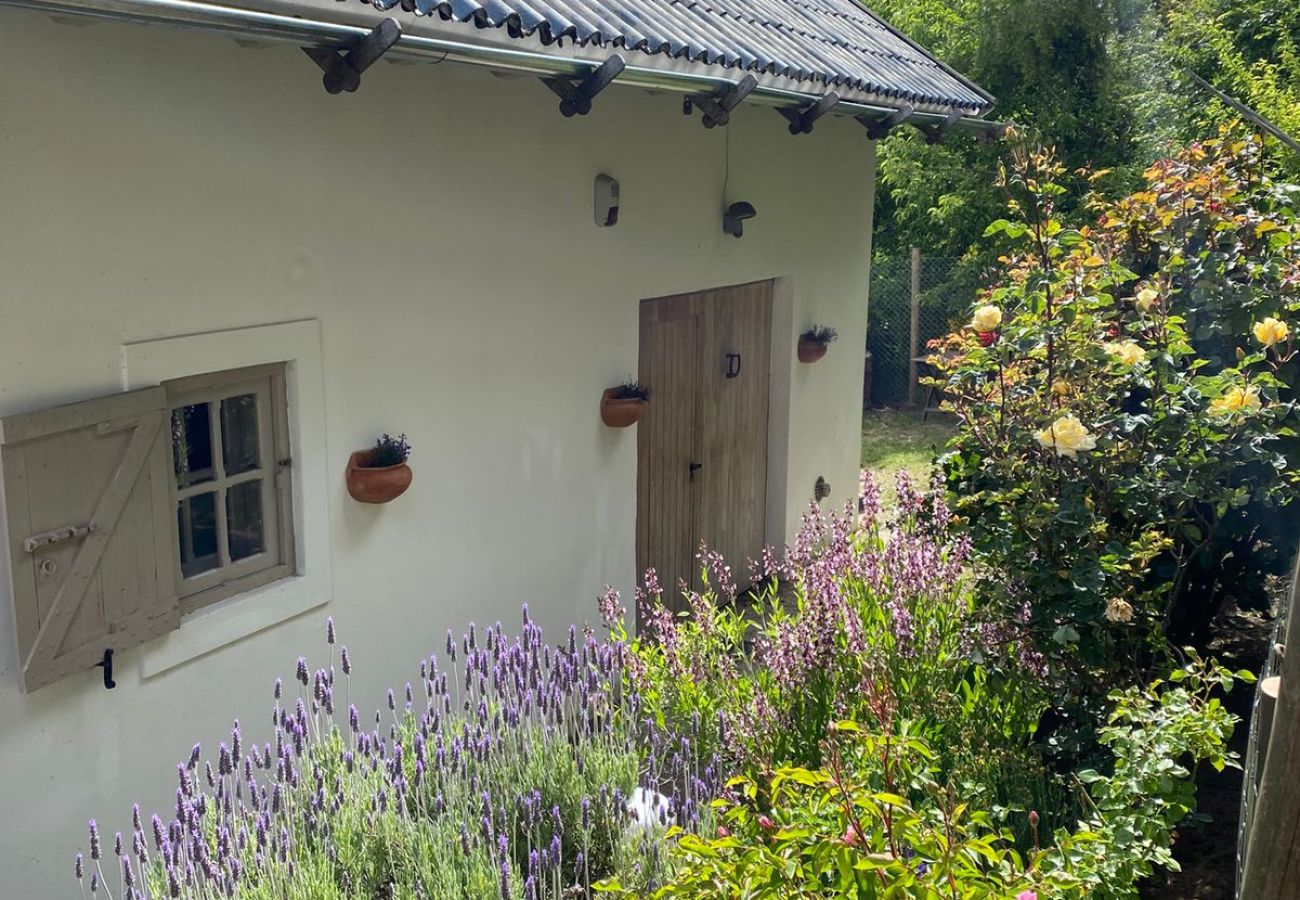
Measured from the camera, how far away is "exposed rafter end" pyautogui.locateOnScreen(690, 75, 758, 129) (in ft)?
17.3

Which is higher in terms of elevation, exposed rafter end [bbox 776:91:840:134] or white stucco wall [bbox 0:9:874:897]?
exposed rafter end [bbox 776:91:840:134]

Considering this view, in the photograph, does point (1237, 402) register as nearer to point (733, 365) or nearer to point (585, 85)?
point (585, 85)

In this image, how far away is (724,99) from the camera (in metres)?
5.32

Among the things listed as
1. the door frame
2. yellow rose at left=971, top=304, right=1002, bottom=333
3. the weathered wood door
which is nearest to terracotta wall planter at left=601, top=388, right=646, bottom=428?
the weathered wood door

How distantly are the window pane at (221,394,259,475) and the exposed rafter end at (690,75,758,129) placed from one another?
240 cm

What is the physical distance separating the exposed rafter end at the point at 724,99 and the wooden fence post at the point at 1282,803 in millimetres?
3606

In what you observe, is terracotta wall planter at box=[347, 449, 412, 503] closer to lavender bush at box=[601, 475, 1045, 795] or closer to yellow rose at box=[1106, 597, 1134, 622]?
lavender bush at box=[601, 475, 1045, 795]

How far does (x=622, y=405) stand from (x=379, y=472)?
1.85m

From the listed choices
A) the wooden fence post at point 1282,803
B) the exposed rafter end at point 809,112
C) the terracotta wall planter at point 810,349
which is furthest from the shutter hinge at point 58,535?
the terracotta wall planter at point 810,349

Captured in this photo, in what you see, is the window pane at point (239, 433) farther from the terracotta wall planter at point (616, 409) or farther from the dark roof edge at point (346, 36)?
the terracotta wall planter at point (616, 409)

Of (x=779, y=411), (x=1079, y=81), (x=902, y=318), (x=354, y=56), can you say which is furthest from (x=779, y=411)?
(x=1079, y=81)

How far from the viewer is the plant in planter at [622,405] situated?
6.38m

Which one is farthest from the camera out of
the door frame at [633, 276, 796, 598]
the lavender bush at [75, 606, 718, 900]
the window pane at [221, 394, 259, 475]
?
the door frame at [633, 276, 796, 598]

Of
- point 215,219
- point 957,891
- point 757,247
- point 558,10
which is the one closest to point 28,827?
point 215,219
